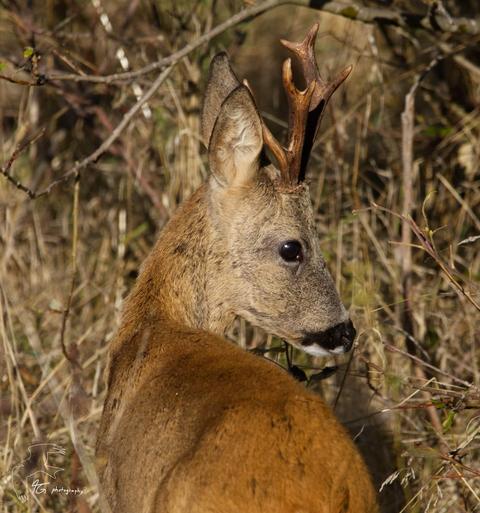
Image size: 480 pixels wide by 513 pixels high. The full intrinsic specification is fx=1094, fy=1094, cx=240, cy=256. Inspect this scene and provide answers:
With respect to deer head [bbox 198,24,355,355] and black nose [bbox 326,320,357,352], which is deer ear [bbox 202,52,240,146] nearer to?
deer head [bbox 198,24,355,355]

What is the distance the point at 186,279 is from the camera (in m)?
4.07

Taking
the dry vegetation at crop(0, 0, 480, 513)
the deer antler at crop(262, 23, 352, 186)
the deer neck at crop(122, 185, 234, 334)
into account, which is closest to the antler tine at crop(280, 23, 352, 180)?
the deer antler at crop(262, 23, 352, 186)

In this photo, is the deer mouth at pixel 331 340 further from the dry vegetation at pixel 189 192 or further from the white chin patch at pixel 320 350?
the dry vegetation at pixel 189 192

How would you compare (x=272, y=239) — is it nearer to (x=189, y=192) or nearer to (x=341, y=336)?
(x=341, y=336)

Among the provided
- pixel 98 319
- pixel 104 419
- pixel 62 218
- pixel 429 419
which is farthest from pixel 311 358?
pixel 62 218

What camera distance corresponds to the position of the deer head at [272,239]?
4.15m

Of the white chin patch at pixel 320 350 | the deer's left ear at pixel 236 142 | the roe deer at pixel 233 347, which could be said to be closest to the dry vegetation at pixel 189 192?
the white chin patch at pixel 320 350

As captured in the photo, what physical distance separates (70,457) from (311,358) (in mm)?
1272

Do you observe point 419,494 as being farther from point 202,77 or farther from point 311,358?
point 202,77

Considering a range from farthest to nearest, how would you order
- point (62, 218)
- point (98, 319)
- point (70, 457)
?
point (62, 218), point (98, 319), point (70, 457)

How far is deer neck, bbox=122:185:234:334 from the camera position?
398 centimetres

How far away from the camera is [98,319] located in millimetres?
5895

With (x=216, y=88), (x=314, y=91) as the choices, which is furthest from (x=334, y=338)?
(x=216, y=88)

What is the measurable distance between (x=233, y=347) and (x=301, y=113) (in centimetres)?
101
